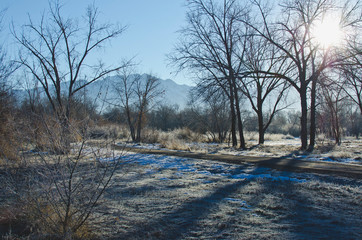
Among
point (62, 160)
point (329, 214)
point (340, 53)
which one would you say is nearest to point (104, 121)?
point (62, 160)

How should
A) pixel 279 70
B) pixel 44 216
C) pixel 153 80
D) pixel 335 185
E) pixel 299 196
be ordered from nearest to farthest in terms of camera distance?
1. pixel 44 216
2. pixel 299 196
3. pixel 335 185
4. pixel 279 70
5. pixel 153 80

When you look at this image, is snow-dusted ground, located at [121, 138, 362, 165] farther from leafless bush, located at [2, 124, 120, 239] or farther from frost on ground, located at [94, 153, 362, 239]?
leafless bush, located at [2, 124, 120, 239]

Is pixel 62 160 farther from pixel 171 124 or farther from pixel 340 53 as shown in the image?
pixel 171 124

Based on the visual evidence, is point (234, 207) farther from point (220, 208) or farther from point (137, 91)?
point (137, 91)

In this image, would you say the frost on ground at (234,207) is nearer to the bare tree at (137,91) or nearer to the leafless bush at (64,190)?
the leafless bush at (64,190)

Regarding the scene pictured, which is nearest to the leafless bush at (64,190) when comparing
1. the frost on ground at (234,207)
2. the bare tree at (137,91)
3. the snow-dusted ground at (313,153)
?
the frost on ground at (234,207)

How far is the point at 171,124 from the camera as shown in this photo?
188 ft

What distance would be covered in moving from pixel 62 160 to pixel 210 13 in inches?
623

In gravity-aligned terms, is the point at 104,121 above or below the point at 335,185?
above

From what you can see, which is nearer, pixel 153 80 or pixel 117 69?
pixel 117 69

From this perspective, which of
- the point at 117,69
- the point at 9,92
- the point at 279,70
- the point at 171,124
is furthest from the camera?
the point at 171,124

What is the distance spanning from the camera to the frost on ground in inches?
131

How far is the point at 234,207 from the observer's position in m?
4.25

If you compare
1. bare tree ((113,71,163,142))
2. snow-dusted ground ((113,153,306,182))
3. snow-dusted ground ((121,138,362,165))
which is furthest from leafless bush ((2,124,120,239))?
bare tree ((113,71,163,142))
